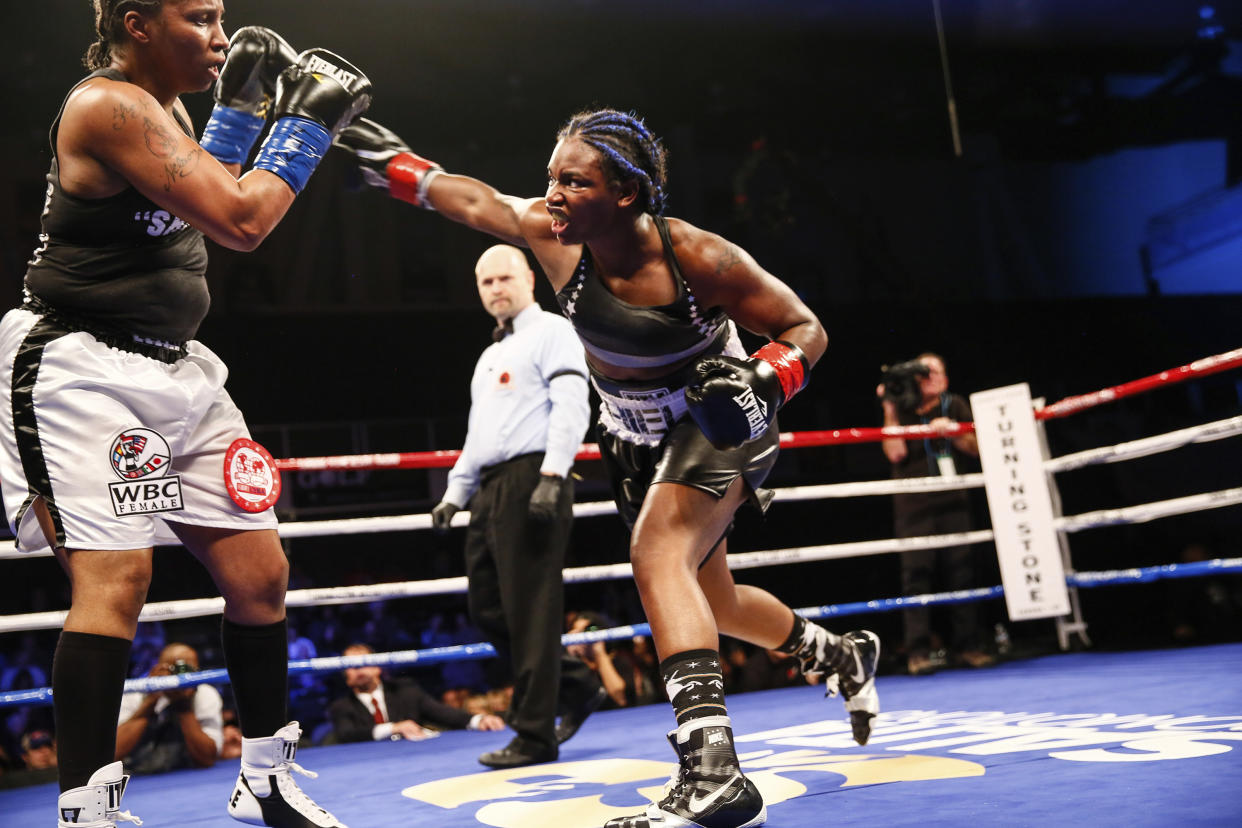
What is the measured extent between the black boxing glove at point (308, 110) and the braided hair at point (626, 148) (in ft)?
1.15

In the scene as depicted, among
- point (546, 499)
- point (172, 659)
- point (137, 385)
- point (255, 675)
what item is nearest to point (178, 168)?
point (137, 385)

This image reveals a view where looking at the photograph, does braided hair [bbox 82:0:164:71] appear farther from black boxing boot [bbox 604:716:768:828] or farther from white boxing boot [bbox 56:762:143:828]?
black boxing boot [bbox 604:716:768:828]

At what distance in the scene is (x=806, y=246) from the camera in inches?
327

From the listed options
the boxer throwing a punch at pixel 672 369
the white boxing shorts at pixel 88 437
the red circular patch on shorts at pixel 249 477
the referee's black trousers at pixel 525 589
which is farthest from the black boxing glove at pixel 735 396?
the referee's black trousers at pixel 525 589

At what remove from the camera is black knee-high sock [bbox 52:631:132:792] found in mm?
1327

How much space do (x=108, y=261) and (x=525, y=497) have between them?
1.33m

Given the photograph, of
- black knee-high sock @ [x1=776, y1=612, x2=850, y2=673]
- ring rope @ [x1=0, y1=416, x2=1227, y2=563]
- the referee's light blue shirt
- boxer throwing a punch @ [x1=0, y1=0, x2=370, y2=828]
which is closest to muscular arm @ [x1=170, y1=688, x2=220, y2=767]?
ring rope @ [x1=0, y1=416, x2=1227, y2=563]

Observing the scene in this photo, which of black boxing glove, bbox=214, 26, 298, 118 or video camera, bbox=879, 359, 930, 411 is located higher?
black boxing glove, bbox=214, 26, 298, 118

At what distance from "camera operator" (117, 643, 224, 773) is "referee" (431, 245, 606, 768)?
2.64 ft

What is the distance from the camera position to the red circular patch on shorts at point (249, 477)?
152 centimetres

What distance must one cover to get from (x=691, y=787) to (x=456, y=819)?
1.56 feet

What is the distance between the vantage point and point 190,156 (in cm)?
139

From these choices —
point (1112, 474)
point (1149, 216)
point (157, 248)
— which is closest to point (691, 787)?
point (157, 248)

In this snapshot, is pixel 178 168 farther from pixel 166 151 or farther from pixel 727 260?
pixel 727 260
